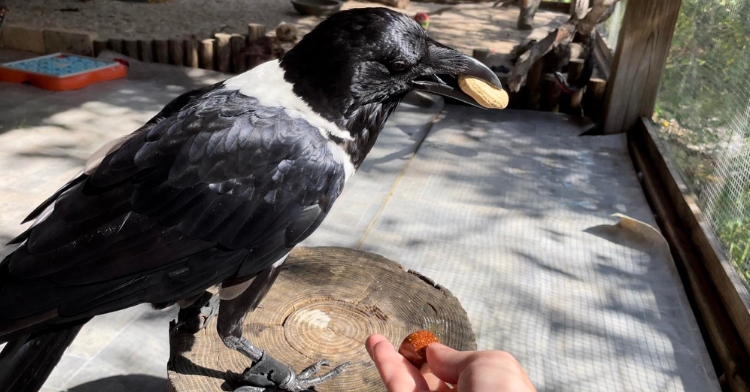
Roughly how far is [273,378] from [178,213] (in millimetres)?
631

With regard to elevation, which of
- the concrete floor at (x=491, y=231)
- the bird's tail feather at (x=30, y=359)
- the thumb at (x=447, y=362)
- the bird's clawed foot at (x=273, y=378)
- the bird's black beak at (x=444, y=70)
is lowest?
the concrete floor at (x=491, y=231)

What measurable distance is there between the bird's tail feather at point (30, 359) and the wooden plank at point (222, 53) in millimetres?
4907

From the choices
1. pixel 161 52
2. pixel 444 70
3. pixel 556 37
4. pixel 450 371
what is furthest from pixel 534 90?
pixel 450 371

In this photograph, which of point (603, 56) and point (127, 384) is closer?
point (127, 384)

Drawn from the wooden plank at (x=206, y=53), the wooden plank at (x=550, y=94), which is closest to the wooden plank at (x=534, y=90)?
the wooden plank at (x=550, y=94)

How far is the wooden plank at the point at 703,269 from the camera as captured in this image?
2.57m

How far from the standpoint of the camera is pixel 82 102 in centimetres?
508

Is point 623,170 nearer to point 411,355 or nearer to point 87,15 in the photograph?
point 411,355

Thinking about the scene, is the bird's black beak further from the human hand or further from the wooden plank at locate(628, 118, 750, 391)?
the wooden plank at locate(628, 118, 750, 391)

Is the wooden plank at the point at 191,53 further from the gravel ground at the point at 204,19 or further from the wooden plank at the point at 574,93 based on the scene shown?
the wooden plank at the point at 574,93

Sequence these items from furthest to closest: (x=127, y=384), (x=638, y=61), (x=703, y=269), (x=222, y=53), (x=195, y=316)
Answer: (x=222, y=53) → (x=638, y=61) → (x=703, y=269) → (x=127, y=384) → (x=195, y=316)

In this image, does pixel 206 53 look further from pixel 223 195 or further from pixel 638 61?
pixel 223 195

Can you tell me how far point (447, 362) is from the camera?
157cm

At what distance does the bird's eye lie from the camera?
175 cm
